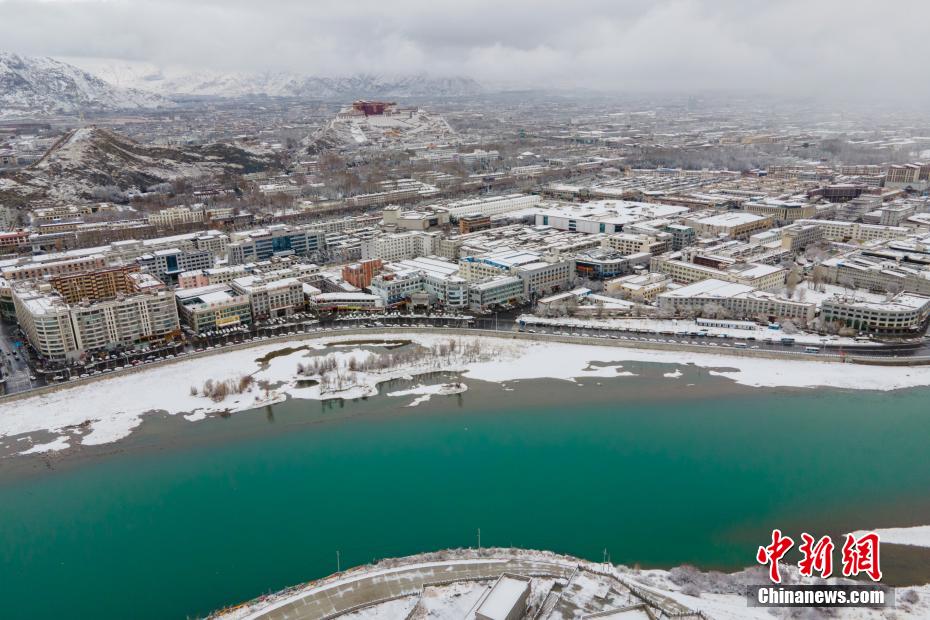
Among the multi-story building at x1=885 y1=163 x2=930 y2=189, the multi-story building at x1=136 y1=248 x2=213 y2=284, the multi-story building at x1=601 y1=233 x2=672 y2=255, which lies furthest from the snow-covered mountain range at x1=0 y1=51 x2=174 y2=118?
the multi-story building at x1=885 y1=163 x2=930 y2=189

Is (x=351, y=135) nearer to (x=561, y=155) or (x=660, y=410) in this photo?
(x=561, y=155)

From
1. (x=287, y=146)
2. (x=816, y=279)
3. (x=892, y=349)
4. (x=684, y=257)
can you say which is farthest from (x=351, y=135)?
(x=892, y=349)

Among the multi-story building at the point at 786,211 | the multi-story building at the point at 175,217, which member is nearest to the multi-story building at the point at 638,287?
the multi-story building at the point at 786,211

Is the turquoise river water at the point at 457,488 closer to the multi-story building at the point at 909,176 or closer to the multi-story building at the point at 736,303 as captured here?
the multi-story building at the point at 736,303

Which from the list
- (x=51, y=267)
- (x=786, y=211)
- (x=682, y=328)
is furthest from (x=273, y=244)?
(x=786, y=211)

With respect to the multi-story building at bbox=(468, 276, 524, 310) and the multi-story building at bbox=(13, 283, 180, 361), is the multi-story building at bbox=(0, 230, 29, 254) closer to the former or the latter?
the multi-story building at bbox=(13, 283, 180, 361)

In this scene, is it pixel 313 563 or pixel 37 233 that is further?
pixel 37 233
